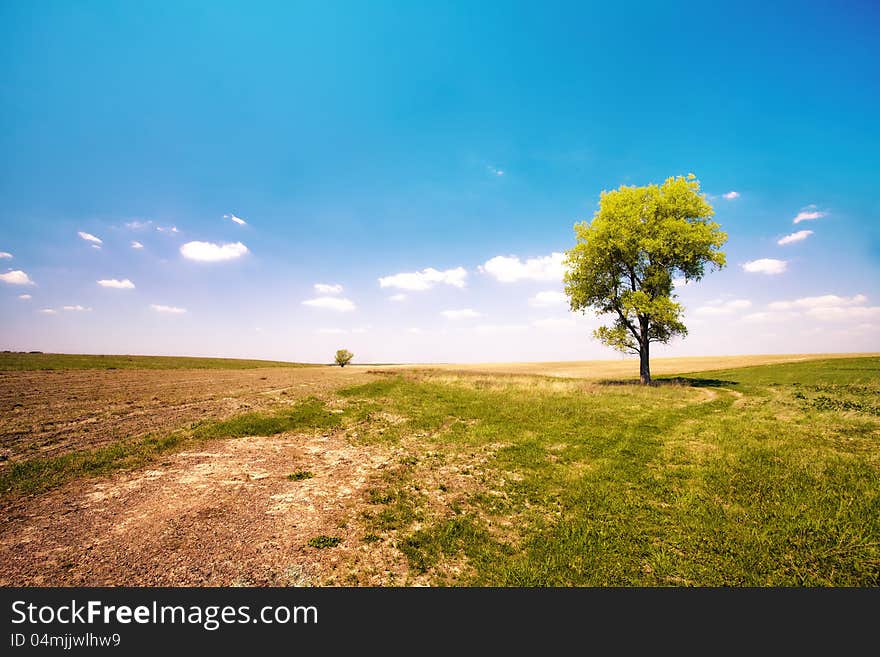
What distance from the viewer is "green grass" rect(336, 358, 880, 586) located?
5.48m

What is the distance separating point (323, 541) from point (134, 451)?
9210mm

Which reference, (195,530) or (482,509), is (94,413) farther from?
(482,509)

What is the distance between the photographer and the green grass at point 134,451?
8510 millimetres

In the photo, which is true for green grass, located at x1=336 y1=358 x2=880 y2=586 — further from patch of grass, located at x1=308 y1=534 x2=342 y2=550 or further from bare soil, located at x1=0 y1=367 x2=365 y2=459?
bare soil, located at x1=0 y1=367 x2=365 y2=459

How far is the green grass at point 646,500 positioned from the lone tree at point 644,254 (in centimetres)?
1265

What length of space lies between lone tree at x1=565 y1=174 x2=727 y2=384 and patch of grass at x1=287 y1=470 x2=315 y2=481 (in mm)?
27084

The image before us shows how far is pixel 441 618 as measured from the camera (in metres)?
4.80

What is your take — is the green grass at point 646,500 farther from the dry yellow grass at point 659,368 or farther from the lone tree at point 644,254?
the dry yellow grass at point 659,368

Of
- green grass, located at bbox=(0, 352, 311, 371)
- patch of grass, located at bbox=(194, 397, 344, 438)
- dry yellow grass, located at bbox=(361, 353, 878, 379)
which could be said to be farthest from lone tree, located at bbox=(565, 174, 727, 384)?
green grass, located at bbox=(0, 352, 311, 371)

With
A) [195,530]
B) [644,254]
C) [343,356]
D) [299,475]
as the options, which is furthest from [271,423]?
[343,356]

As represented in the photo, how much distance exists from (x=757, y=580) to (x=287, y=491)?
9609mm

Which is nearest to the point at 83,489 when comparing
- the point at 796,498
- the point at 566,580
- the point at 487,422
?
the point at 566,580

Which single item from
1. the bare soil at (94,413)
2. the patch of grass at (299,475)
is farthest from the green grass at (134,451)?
the patch of grass at (299,475)

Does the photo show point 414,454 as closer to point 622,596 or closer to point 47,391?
point 622,596
